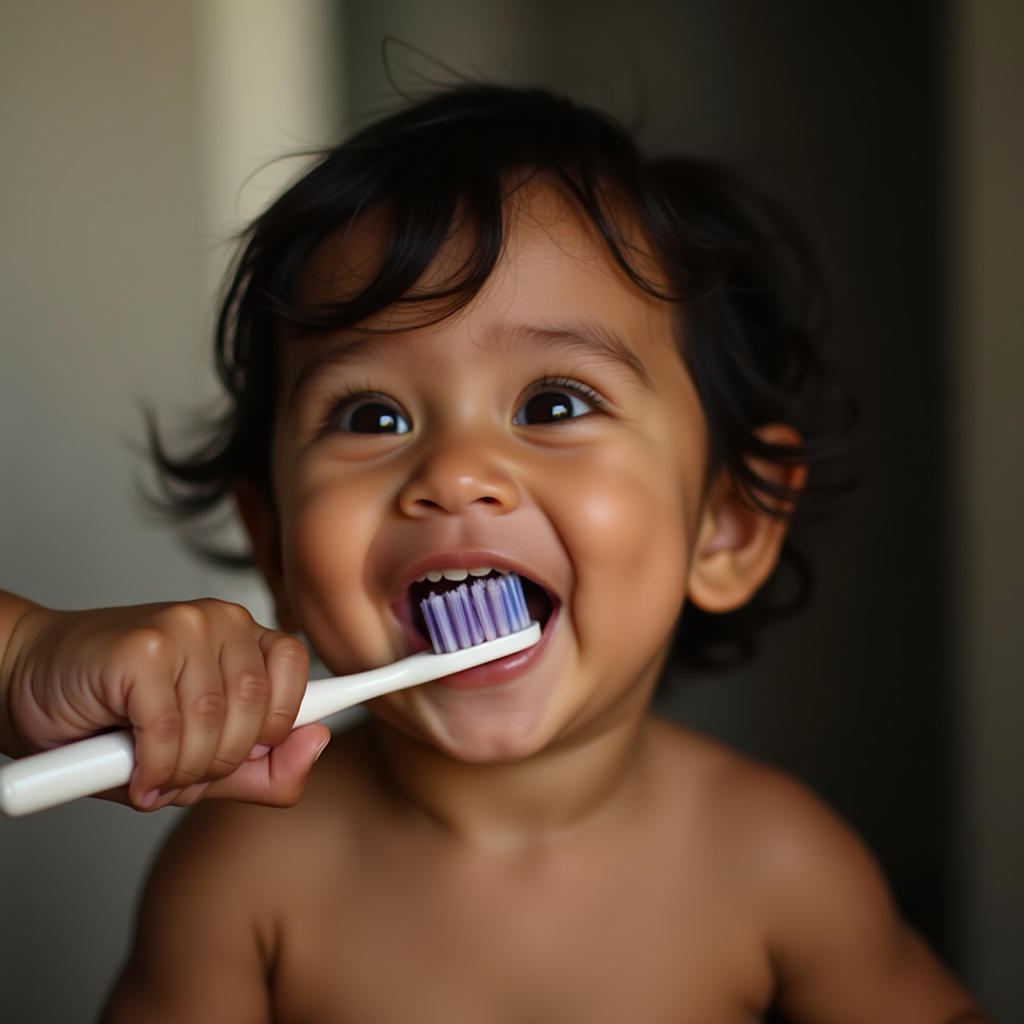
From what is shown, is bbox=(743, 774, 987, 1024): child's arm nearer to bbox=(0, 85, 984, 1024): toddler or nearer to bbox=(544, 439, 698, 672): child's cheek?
bbox=(0, 85, 984, 1024): toddler

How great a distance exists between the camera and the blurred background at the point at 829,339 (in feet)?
2.97

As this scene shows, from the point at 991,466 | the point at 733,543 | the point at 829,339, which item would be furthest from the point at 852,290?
the point at 733,543

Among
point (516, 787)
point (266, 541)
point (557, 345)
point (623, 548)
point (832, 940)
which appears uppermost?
point (557, 345)

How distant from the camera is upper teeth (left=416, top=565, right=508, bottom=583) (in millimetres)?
609

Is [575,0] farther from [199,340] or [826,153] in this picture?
[199,340]

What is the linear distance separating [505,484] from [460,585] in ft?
0.25

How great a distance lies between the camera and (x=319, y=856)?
76 cm

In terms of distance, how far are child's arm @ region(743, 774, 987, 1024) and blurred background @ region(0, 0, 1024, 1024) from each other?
0.59ft

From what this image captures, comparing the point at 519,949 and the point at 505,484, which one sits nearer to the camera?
the point at 505,484

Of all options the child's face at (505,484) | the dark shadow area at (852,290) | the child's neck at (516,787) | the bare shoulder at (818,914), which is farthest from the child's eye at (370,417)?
the dark shadow area at (852,290)

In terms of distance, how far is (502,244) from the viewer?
0.64 meters

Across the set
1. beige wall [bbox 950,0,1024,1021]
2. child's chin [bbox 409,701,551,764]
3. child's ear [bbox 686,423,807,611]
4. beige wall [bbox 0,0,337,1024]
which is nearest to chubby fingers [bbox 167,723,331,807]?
child's chin [bbox 409,701,551,764]

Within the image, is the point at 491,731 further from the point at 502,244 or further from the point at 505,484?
the point at 502,244

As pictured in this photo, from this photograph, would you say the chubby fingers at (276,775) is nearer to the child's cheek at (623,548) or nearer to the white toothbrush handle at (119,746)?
the white toothbrush handle at (119,746)
